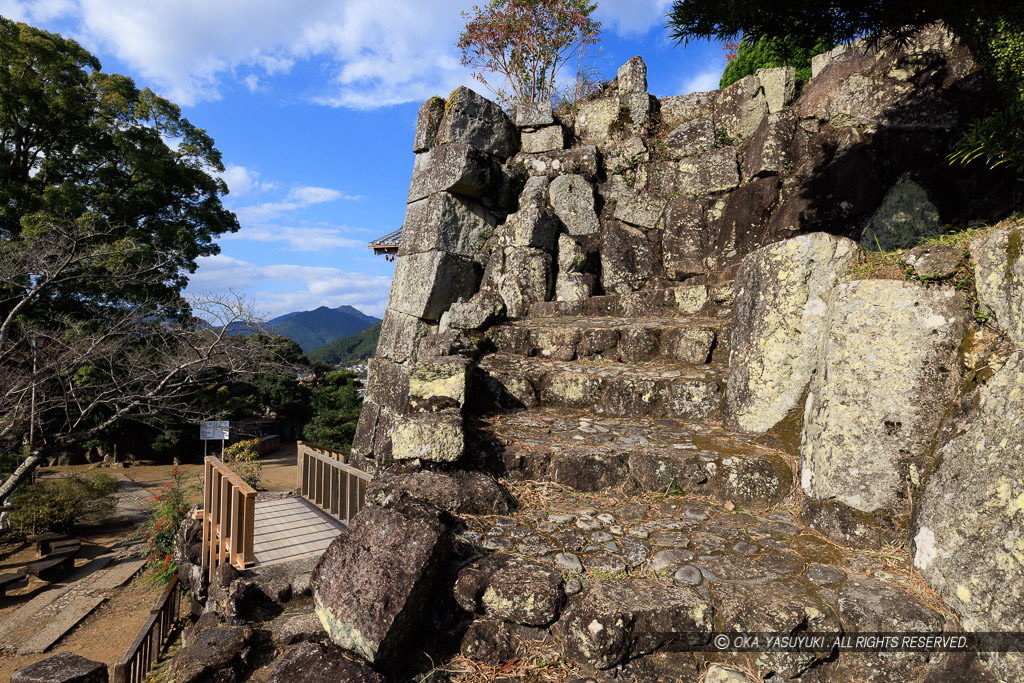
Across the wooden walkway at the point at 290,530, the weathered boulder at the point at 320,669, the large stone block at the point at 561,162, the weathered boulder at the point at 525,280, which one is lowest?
the wooden walkway at the point at 290,530

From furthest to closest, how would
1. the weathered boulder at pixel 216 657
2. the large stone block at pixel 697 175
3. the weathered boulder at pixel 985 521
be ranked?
the large stone block at pixel 697 175 → the weathered boulder at pixel 216 657 → the weathered boulder at pixel 985 521

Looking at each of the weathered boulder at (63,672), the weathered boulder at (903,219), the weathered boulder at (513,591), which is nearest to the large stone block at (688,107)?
the weathered boulder at (903,219)

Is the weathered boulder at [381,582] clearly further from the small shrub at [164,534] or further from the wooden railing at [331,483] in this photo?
the small shrub at [164,534]

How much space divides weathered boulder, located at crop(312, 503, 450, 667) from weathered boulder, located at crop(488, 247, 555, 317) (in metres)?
4.39

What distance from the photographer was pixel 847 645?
2.17 m

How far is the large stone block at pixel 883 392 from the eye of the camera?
8.58ft

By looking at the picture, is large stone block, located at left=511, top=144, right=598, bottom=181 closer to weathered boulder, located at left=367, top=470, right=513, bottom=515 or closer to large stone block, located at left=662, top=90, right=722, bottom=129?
large stone block, located at left=662, top=90, right=722, bottom=129

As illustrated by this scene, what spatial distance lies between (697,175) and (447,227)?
367cm

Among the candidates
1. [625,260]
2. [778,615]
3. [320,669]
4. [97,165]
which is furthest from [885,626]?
[97,165]

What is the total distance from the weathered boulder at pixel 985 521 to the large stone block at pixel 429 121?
25.1 ft

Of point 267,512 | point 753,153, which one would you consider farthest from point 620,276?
point 267,512

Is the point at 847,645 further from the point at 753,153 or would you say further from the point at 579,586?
the point at 753,153

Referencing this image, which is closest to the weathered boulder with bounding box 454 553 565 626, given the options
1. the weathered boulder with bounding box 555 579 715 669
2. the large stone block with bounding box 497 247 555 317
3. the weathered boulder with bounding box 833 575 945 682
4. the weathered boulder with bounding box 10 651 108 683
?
the weathered boulder with bounding box 555 579 715 669

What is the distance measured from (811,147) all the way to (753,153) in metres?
0.69
